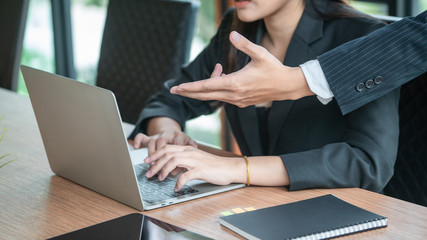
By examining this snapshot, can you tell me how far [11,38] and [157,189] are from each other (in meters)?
1.82

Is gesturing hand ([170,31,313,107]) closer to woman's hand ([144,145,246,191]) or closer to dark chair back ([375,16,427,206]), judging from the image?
woman's hand ([144,145,246,191])

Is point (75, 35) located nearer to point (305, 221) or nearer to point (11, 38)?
point (11, 38)

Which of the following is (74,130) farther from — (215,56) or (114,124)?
(215,56)

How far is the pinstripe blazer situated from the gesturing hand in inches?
2.8

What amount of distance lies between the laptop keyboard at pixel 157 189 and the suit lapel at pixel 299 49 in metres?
0.42

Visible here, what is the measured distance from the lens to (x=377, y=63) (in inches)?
46.3

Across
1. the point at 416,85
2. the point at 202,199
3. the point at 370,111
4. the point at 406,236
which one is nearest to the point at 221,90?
the point at 202,199

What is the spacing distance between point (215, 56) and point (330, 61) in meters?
0.60

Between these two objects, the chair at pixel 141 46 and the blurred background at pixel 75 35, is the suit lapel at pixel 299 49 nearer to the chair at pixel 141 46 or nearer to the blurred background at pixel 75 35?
the chair at pixel 141 46

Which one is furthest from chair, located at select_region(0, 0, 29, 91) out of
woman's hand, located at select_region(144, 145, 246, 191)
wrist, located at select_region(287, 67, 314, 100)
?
wrist, located at select_region(287, 67, 314, 100)

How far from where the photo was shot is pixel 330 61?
1185 millimetres

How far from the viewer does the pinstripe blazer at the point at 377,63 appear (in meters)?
1.17

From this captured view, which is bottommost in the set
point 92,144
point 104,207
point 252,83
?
point 104,207

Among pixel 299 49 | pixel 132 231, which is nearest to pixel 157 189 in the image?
pixel 132 231
